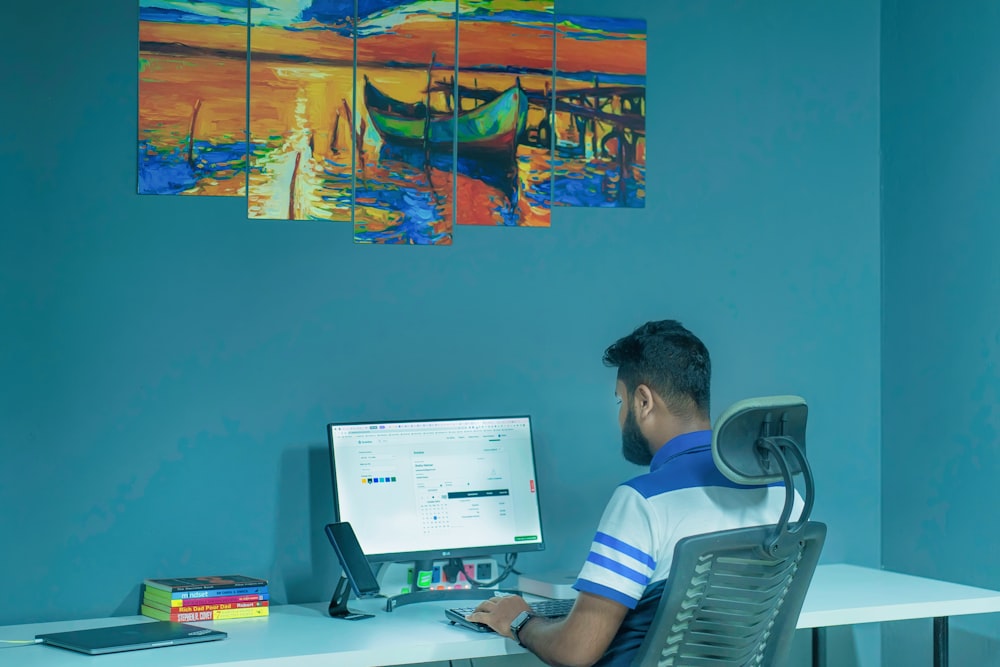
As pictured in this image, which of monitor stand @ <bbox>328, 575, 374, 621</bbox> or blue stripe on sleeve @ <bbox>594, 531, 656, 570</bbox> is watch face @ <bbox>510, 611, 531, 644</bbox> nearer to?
blue stripe on sleeve @ <bbox>594, 531, 656, 570</bbox>

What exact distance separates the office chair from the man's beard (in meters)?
0.33

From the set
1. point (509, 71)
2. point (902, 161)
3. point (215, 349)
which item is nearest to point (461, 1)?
point (509, 71)

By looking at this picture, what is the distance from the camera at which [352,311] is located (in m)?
3.10

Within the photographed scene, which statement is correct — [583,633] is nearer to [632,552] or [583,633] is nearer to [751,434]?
[632,552]

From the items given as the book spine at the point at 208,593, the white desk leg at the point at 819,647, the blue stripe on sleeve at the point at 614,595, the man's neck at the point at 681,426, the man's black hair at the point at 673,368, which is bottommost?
the white desk leg at the point at 819,647

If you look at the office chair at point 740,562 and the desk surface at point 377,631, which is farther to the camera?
the desk surface at point 377,631

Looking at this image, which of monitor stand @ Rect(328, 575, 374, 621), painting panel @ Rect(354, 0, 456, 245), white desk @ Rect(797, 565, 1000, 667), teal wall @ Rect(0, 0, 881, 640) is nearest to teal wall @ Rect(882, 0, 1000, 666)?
teal wall @ Rect(0, 0, 881, 640)

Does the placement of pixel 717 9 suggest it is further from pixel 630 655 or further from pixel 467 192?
pixel 630 655

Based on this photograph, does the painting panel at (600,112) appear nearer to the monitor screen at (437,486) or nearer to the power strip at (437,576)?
the monitor screen at (437,486)

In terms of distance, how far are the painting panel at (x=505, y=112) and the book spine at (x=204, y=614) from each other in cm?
121

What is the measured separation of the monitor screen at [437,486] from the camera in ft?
9.55

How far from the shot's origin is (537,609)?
2623mm

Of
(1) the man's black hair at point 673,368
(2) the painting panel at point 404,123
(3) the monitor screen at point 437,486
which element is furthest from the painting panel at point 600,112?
(1) the man's black hair at point 673,368

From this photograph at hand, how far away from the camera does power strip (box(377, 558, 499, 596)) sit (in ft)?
9.88
